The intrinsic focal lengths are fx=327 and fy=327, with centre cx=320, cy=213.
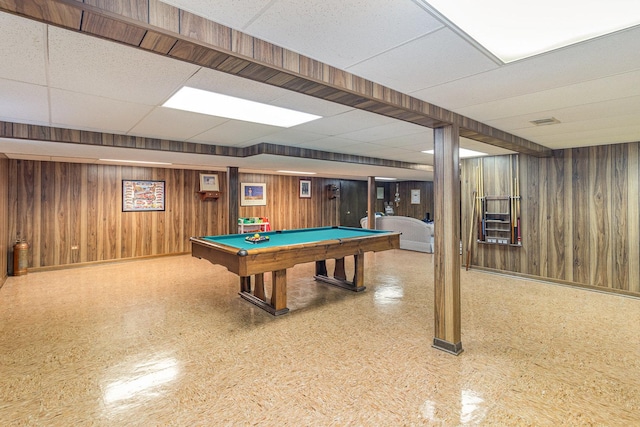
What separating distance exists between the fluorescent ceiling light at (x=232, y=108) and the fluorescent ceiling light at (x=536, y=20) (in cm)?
164

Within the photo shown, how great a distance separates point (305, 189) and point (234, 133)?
21.3 ft

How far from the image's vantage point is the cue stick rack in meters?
5.45

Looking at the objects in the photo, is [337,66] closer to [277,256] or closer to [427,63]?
[427,63]

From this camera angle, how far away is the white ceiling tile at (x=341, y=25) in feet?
4.29

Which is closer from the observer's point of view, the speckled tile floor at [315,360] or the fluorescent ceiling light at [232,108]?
the speckled tile floor at [315,360]

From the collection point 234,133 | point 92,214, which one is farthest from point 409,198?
point 92,214

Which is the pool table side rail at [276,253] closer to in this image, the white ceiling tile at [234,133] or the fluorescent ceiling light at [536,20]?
the white ceiling tile at [234,133]

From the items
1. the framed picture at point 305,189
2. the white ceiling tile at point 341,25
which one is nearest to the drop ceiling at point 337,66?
the white ceiling tile at point 341,25

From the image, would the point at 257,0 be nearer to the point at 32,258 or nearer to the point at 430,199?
the point at 32,258

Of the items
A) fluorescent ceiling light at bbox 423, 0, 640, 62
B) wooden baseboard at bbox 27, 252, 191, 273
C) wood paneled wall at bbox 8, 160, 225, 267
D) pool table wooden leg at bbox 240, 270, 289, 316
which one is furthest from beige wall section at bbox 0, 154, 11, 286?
fluorescent ceiling light at bbox 423, 0, 640, 62

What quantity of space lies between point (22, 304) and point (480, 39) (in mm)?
5542

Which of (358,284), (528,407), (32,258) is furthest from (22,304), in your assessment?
(528,407)

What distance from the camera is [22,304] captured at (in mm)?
4102

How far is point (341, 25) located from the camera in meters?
1.44
